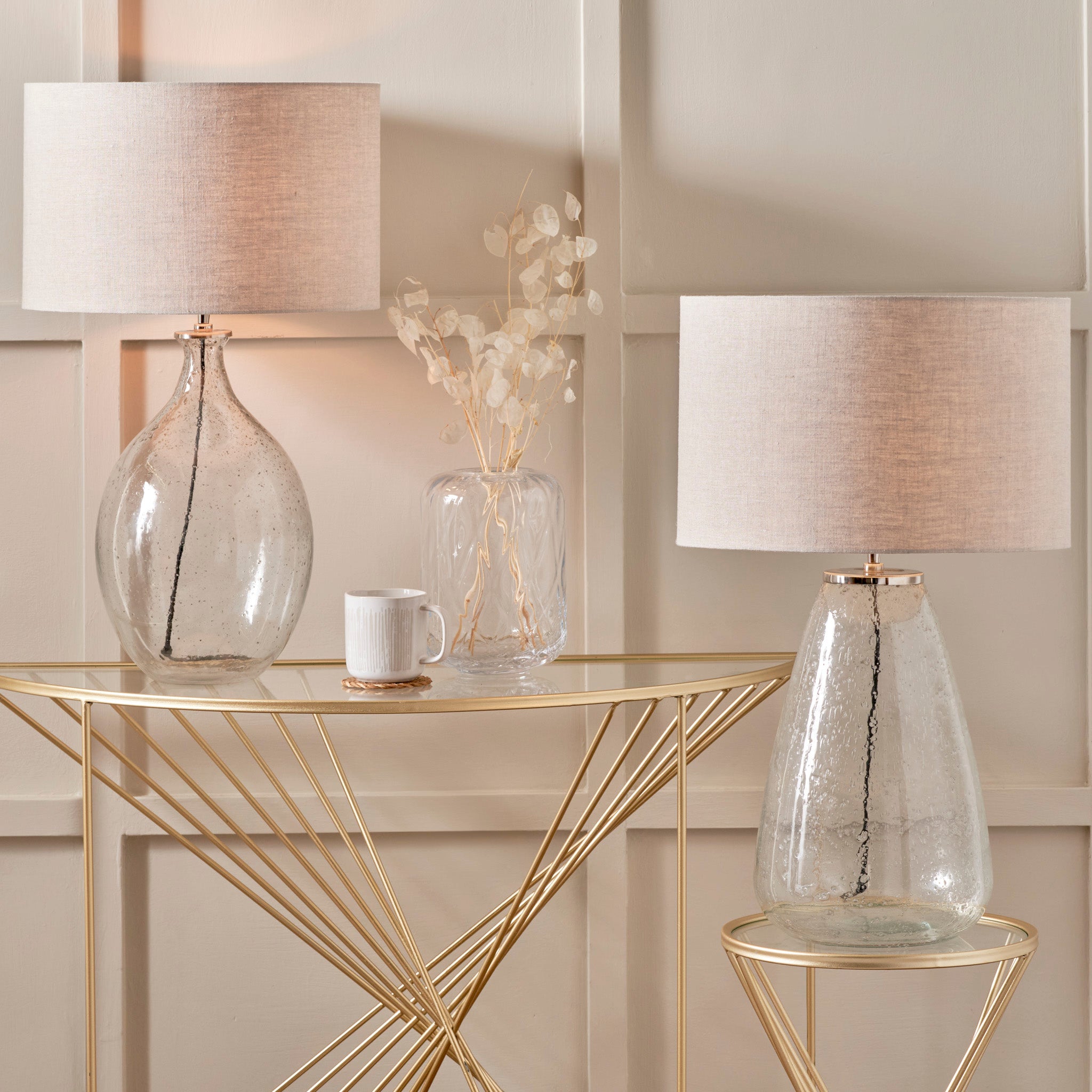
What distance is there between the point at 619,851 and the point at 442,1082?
0.45 meters

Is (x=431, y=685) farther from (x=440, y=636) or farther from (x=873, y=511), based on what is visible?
(x=873, y=511)

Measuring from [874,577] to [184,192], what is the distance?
3.04 ft

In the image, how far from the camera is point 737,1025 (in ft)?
6.59

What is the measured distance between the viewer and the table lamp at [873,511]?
57.0 inches

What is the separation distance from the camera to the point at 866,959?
151 cm

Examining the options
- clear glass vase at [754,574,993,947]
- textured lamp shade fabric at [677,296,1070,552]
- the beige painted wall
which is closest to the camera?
textured lamp shade fabric at [677,296,1070,552]

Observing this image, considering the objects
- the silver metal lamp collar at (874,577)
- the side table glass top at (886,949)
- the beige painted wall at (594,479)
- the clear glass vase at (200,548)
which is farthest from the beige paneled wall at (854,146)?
the side table glass top at (886,949)

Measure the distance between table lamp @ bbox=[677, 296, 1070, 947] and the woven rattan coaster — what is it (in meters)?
0.37

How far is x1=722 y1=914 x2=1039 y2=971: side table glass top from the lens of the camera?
150 centimetres

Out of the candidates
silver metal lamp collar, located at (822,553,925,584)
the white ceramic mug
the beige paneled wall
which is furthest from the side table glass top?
the beige paneled wall

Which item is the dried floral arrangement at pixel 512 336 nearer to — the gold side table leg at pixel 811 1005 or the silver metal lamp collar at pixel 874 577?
the silver metal lamp collar at pixel 874 577

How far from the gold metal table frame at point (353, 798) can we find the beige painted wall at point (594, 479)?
6 cm

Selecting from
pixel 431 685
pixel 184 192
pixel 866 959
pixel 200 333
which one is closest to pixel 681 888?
pixel 866 959

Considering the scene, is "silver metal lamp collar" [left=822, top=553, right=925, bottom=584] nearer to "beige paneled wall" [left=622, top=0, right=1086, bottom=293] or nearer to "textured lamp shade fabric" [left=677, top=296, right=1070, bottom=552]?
"textured lamp shade fabric" [left=677, top=296, right=1070, bottom=552]
